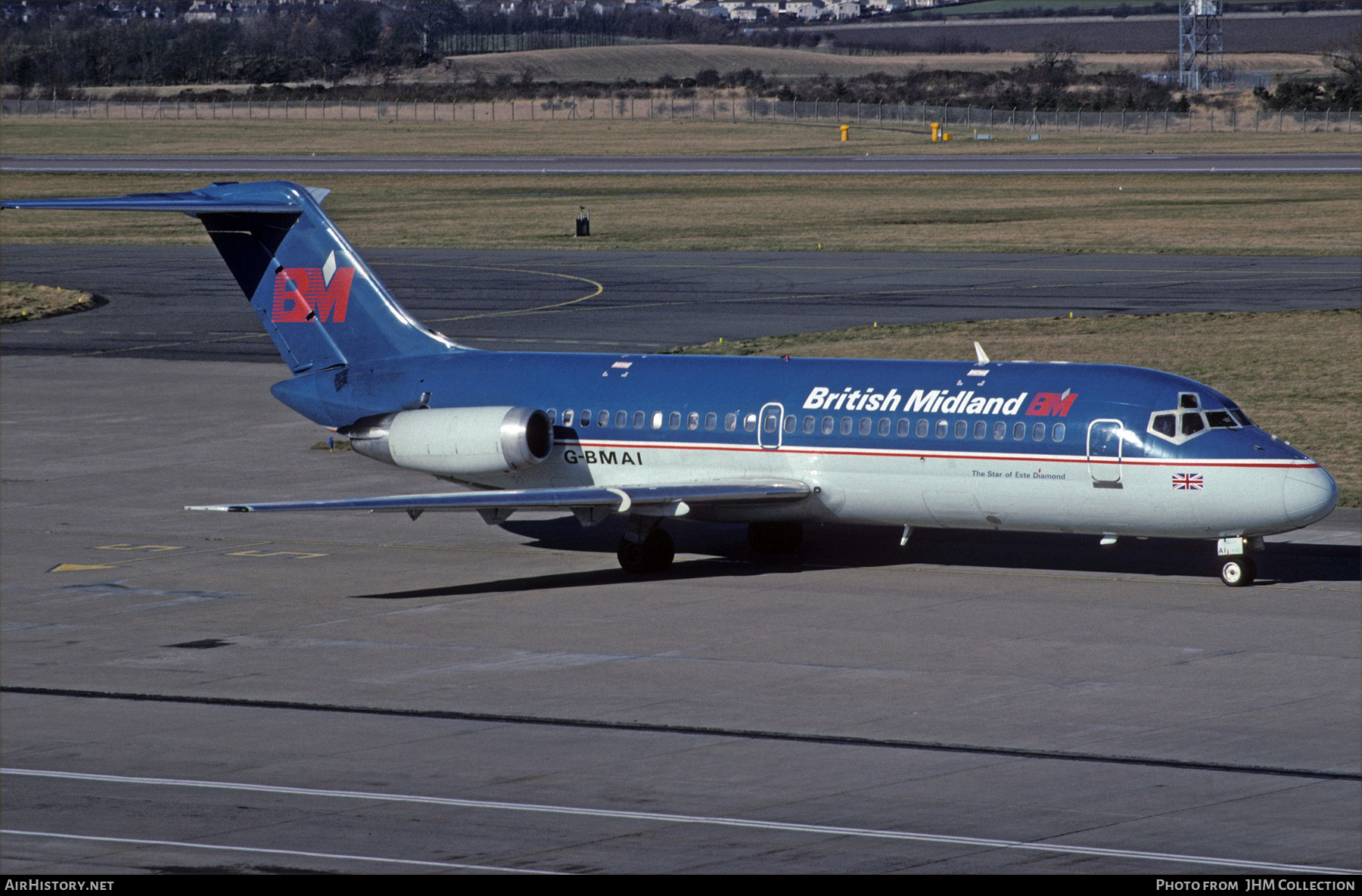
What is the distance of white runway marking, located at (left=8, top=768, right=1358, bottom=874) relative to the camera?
16.1 metres

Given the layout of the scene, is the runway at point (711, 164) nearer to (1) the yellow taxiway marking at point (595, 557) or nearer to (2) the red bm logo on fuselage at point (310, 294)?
(2) the red bm logo on fuselage at point (310, 294)

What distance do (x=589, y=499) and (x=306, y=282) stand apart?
8.91 metres

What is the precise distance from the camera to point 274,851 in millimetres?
16656

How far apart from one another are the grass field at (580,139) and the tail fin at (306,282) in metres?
110

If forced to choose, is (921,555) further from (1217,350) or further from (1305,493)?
(1217,350)

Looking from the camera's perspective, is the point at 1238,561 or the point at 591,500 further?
the point at 591,500

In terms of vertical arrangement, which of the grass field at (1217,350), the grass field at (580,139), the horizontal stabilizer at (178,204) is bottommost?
the grass field at (1217,350)

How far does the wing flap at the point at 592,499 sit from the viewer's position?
29.0m

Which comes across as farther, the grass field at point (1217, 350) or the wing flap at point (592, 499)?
the grass field at point (1217, 350)

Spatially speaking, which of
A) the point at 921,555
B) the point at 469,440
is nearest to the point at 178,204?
the point at 469,440

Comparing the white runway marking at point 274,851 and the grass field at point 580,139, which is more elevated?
the grass field at point 580,139

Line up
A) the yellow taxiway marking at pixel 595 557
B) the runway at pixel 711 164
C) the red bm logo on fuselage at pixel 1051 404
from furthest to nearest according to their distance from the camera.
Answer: the runway at pixel 711 164
the yellow taxiway marking at pixel 595 557
the red bm logo on fuselage at pixel 1051 404

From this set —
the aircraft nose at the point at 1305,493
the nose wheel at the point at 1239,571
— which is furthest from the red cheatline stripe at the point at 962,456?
the nose wheel at the point at 1239,571

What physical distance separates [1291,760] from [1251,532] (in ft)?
29.6
